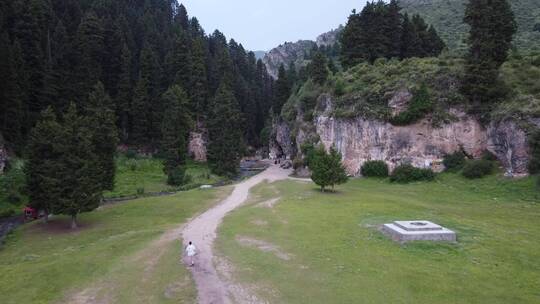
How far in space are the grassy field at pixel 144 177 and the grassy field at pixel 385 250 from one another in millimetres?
20832

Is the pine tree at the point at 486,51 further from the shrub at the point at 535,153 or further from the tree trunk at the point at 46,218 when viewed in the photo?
the tree trunk at the point at 46,218

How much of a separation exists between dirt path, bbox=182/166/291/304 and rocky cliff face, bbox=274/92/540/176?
20.1 meters

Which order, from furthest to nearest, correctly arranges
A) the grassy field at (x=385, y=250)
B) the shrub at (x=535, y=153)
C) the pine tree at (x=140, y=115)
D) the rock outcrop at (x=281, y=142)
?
the rock outcrop at (x=281, y=142) → the pine tree at (x=140, y=115) → the shrub at (x=535, y=153) → the grassy field at (x=385, y=250)

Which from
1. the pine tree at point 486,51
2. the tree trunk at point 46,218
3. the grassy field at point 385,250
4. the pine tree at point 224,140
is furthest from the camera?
the pine tree at point 224,140

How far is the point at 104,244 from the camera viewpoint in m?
30.4

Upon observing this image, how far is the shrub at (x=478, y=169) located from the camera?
4862 cm

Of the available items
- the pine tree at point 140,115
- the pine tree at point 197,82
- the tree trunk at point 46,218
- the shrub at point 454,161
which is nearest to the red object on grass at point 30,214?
the tree trunk at point 46,218

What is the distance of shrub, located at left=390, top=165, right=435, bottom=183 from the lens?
53312mm

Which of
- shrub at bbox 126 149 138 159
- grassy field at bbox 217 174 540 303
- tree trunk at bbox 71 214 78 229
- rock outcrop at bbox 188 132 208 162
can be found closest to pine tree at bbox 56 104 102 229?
tree trunk at bbox 71 214 78 229

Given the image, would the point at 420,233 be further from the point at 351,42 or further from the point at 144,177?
the point at 351,42

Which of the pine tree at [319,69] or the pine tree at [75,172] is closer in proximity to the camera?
the pine tree at [75,172]

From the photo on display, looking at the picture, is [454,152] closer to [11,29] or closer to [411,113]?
[411,113]

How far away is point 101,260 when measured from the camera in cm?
2628

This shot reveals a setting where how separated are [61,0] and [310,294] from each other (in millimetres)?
106543
